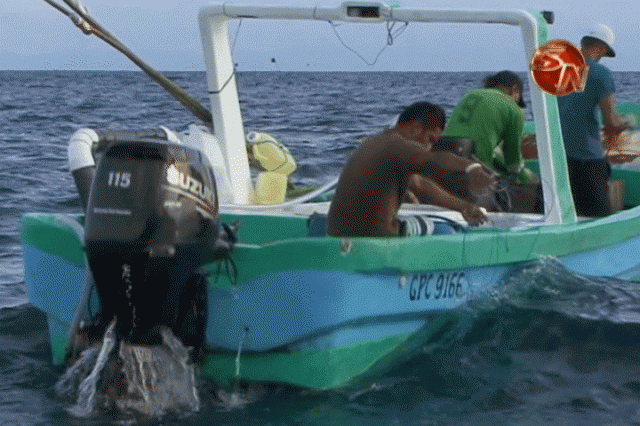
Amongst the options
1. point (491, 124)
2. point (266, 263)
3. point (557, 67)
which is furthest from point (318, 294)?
point (491, 124)

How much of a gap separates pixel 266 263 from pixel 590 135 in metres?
3.39

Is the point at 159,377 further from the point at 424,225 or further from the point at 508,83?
the point at 508,83

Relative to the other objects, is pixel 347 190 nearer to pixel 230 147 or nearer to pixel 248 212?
pixel 248 212

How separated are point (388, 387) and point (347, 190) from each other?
1023mm

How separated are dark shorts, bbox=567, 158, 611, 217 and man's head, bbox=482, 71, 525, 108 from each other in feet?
1.97

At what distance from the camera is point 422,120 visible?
5.76m

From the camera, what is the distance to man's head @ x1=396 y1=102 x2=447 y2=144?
5758mm

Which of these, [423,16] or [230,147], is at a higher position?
[423,16]

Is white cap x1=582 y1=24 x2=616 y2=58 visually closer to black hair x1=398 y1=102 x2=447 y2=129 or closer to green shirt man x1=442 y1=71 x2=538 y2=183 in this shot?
green shirt man x1=442 y1=71 x2=538 y2=183

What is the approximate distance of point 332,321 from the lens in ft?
17.2

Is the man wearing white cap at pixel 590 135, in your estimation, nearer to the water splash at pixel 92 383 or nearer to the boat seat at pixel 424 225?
the boat seat at pixel 424 225

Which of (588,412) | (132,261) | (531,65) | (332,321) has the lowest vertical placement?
(588,412)

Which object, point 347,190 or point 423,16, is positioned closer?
point 347,190

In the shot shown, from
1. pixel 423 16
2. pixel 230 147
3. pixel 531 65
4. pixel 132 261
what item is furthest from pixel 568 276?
pixel 132 261
